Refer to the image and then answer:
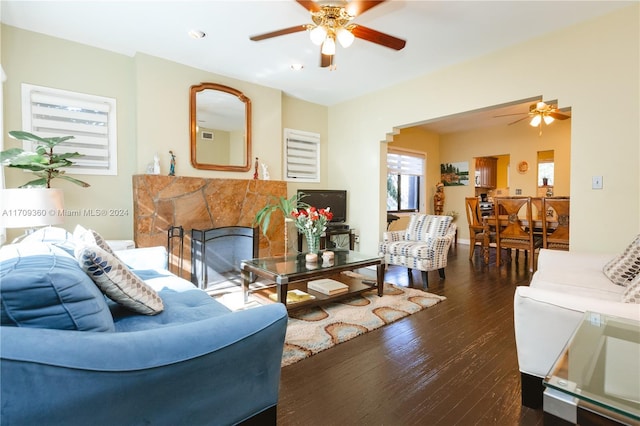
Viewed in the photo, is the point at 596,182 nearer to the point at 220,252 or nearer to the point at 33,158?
the point at 220,252

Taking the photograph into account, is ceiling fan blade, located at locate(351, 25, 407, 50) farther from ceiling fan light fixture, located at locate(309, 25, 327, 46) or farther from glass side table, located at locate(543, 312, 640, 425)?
glass side table, located at locate(543, 312, 640, 425)

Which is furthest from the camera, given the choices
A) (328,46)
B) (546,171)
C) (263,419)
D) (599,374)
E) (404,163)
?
(546,171)

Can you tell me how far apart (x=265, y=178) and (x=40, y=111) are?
8.46ft

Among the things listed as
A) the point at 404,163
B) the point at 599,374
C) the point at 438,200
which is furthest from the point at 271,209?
the point at 438,200

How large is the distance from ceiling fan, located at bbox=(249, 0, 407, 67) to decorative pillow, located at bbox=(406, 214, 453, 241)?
2279 millimetres

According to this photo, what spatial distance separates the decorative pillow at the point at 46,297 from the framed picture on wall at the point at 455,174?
7.83 metres

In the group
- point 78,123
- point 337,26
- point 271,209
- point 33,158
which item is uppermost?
point 337,26

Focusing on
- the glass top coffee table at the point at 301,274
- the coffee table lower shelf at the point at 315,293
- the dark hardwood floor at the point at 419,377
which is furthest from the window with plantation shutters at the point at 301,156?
the dark hardwood floor at the point at 419,377

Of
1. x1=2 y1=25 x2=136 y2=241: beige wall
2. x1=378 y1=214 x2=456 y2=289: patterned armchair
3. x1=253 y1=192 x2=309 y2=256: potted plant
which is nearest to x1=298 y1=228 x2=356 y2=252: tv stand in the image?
x1=253 y1=192 x2=309 y2=256: potted plant

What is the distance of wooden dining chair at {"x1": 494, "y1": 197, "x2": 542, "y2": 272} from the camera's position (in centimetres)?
450

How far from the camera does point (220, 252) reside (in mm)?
4207

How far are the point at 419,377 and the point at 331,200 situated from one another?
3.62m

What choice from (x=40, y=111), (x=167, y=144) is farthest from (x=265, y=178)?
(x=40, y=111)

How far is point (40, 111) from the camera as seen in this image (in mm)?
3229
